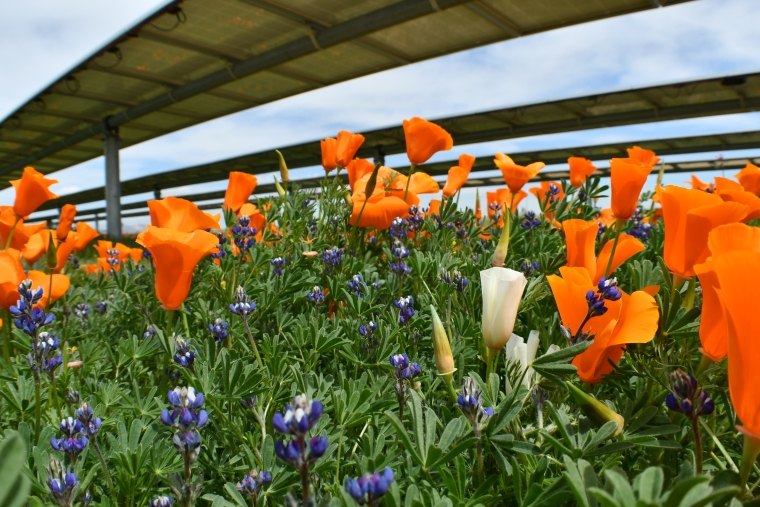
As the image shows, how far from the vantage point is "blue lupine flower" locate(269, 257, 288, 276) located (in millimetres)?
1686

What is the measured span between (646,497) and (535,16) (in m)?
8.27

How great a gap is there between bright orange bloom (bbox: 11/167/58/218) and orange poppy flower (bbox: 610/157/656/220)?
6.06 ft

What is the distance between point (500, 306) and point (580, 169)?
4.99ft

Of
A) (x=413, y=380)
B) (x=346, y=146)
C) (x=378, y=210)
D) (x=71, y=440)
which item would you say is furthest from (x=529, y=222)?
(x=71, y=440)

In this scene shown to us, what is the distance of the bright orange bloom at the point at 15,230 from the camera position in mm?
2000

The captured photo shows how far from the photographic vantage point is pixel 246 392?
0.94 meters

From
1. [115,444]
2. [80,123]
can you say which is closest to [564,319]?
[115,444]

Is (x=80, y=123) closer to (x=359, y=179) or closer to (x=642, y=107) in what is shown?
(x=642, y=107)

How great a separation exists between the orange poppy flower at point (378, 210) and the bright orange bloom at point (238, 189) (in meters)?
0.40

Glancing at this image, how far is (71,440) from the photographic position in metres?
0.79

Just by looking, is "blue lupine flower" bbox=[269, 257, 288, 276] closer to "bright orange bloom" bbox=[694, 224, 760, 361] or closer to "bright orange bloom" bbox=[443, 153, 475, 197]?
"bright orange bloom" bbox=[443, 153, 475, 197]

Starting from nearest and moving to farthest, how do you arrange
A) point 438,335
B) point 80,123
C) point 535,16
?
point 438,335
point 535,16
point 80,123

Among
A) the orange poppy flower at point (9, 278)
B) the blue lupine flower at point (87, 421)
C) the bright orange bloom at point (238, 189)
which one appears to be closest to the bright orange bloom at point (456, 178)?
the bright orange bloom at point (238, 189)

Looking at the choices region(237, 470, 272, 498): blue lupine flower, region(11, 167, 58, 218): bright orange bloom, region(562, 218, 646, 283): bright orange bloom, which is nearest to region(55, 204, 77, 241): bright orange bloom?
region(11, 167, 58, 218): bright orange bloom
